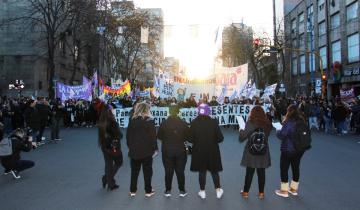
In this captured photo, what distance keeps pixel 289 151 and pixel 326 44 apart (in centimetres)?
4561

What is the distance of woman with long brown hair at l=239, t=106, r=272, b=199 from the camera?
846 cm

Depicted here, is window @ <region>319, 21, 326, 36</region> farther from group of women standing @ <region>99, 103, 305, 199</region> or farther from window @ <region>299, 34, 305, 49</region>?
group of women standing @ <region>99, 103, 305, 199</region>

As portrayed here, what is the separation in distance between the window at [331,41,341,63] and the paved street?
35.8m

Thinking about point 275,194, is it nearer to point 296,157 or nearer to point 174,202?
point 296,157

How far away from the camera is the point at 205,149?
28.0 ft

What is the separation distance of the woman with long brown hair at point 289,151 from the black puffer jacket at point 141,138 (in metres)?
2.16

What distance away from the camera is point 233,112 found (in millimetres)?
24219

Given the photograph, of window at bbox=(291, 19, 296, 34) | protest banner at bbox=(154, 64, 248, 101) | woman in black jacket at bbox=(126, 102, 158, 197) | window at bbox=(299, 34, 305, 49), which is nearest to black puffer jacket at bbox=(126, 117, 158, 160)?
woman in black jacket at bbox=(126, 102, 158, 197)

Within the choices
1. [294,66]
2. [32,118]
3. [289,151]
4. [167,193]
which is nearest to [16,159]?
[167,193]

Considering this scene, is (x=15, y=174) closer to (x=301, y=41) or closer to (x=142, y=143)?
(x=142, y=143)

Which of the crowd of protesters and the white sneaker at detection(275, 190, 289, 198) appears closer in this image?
the white sneaker at detection(275, 190, 289, 198)

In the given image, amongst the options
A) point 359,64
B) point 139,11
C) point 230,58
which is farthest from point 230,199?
point 230,58

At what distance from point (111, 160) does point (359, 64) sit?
3831cm

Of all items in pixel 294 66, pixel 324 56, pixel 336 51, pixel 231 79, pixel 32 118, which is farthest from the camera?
pixel 294 66
